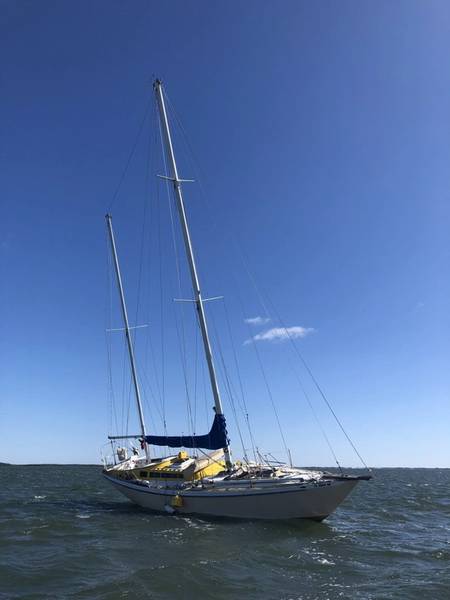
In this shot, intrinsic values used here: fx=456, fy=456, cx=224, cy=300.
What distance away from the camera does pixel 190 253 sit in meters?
28.4

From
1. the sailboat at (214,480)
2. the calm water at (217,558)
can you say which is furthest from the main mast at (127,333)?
the calm water at (217,558)

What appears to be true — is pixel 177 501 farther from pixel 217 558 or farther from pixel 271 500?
pixel 217 558

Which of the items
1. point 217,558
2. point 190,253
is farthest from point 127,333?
point 217,558

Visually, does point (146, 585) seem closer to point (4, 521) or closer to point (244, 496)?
point (244, 496)

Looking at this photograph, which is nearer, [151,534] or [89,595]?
[89,595]

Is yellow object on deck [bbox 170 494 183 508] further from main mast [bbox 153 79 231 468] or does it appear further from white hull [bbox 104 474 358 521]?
main mast [bbox 153 79 231 468]

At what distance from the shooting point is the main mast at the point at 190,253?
26812 mm

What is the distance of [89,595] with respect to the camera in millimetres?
12336

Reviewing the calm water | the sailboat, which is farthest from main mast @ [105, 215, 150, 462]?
the calm water

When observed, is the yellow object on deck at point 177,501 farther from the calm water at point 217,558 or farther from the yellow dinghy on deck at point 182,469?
the yellow dinghy on deck at point 182,469

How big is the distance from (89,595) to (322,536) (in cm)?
1156

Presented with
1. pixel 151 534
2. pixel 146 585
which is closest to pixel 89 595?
pixel 146 585

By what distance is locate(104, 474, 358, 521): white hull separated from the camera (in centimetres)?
2131

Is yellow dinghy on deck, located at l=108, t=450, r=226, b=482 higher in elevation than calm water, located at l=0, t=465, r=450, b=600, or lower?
higher
